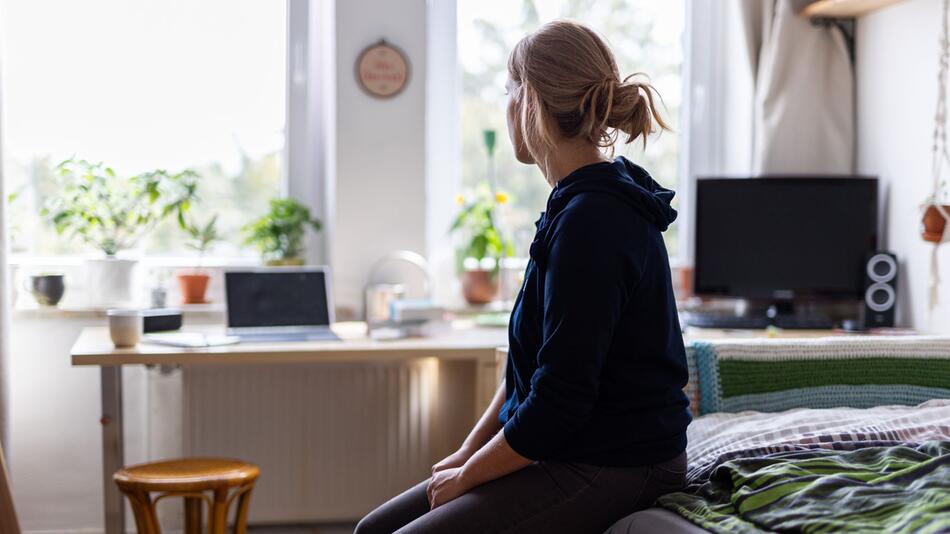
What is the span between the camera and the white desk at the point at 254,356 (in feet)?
8.54

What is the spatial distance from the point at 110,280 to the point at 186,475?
88 centimetres

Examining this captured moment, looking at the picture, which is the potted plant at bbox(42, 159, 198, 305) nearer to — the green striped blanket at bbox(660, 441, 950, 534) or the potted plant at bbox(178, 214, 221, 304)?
the potted plant at bbox(178, 214, 221, 304)

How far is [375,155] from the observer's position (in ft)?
10.8

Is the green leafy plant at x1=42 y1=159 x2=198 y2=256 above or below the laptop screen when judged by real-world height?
above

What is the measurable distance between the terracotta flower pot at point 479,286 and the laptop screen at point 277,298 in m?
0.58

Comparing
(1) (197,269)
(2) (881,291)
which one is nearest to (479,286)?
(1) (197,269)

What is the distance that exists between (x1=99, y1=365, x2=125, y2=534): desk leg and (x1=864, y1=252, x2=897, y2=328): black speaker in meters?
2.19

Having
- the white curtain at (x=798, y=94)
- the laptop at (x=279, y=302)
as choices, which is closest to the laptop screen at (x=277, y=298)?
the laptop at (x=279, y=302)

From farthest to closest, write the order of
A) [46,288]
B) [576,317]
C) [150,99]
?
[150,99] → [46,288] → [576,317]

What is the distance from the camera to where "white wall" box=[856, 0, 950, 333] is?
9.93 feet

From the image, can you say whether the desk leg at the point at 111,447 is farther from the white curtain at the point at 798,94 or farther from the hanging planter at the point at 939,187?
the hanging planter at the point at 939,187

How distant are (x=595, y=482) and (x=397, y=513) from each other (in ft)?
1.31

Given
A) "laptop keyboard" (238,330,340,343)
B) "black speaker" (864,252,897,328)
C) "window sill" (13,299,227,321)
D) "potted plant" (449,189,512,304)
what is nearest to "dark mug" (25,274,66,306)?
"window sill" (13,299,227,321)

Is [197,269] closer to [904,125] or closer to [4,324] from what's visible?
[4,324]
